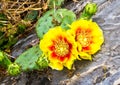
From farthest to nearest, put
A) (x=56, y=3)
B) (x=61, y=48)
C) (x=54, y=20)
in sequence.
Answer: (x=56, y=3)
(x=54, y=20)
(x=61, y=48)

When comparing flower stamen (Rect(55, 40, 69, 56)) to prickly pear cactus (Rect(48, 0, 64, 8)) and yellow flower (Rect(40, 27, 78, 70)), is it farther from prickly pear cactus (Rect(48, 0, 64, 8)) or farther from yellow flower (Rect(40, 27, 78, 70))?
prickly pear cactus (Rect(48, 0, 64, 8))

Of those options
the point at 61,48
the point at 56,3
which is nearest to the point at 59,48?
the point at 61,48

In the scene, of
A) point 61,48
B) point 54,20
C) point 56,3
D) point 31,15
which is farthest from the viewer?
point 31,15

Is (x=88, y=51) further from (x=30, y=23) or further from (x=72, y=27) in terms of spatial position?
(x=30, y=23)

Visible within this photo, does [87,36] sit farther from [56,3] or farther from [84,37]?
[56,3]

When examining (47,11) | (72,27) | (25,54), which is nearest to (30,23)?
(47,11)

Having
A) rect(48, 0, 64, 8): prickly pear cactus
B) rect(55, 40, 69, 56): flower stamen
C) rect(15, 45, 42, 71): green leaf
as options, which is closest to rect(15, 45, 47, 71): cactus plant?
rect(15, 45, 42, 71): green leaf
